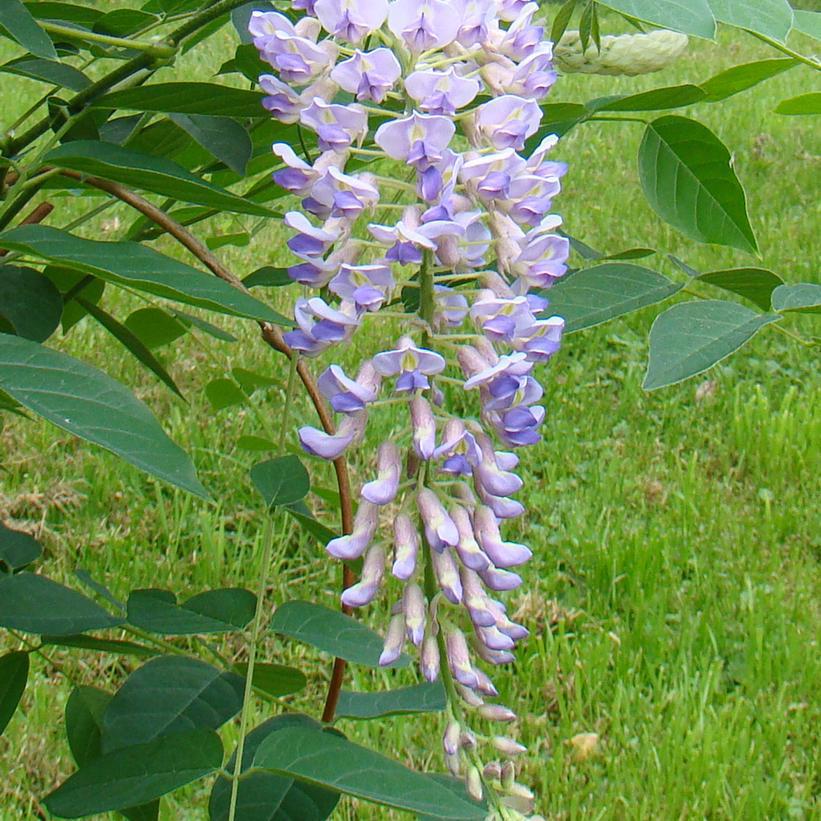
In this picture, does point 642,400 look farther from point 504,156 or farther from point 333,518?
point 504,156

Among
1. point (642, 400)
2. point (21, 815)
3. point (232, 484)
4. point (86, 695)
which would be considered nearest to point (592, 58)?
point (86, 695)

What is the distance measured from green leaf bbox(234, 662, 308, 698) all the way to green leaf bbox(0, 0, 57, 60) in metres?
0.51

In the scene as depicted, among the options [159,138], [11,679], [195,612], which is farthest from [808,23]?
[11,679]

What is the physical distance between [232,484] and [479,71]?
201cm

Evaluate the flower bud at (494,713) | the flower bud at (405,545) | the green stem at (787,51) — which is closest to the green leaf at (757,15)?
the green stem at (787,51)

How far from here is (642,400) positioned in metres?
3.16

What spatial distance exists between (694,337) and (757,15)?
216 mm

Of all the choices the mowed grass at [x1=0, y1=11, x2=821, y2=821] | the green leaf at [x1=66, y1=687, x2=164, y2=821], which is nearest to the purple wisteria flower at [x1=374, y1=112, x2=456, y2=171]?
the green leaf at [x1=66, y1=687, x2=164, y2=821]

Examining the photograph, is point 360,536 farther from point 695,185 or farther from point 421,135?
point 695,185

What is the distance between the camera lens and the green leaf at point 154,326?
4.43ft

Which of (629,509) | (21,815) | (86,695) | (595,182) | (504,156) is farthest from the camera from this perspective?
(595,182)

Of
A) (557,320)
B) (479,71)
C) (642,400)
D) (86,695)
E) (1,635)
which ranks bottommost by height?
(642,400)

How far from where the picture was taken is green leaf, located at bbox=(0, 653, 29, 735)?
1106 millimetres

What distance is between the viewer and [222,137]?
0.93 m
